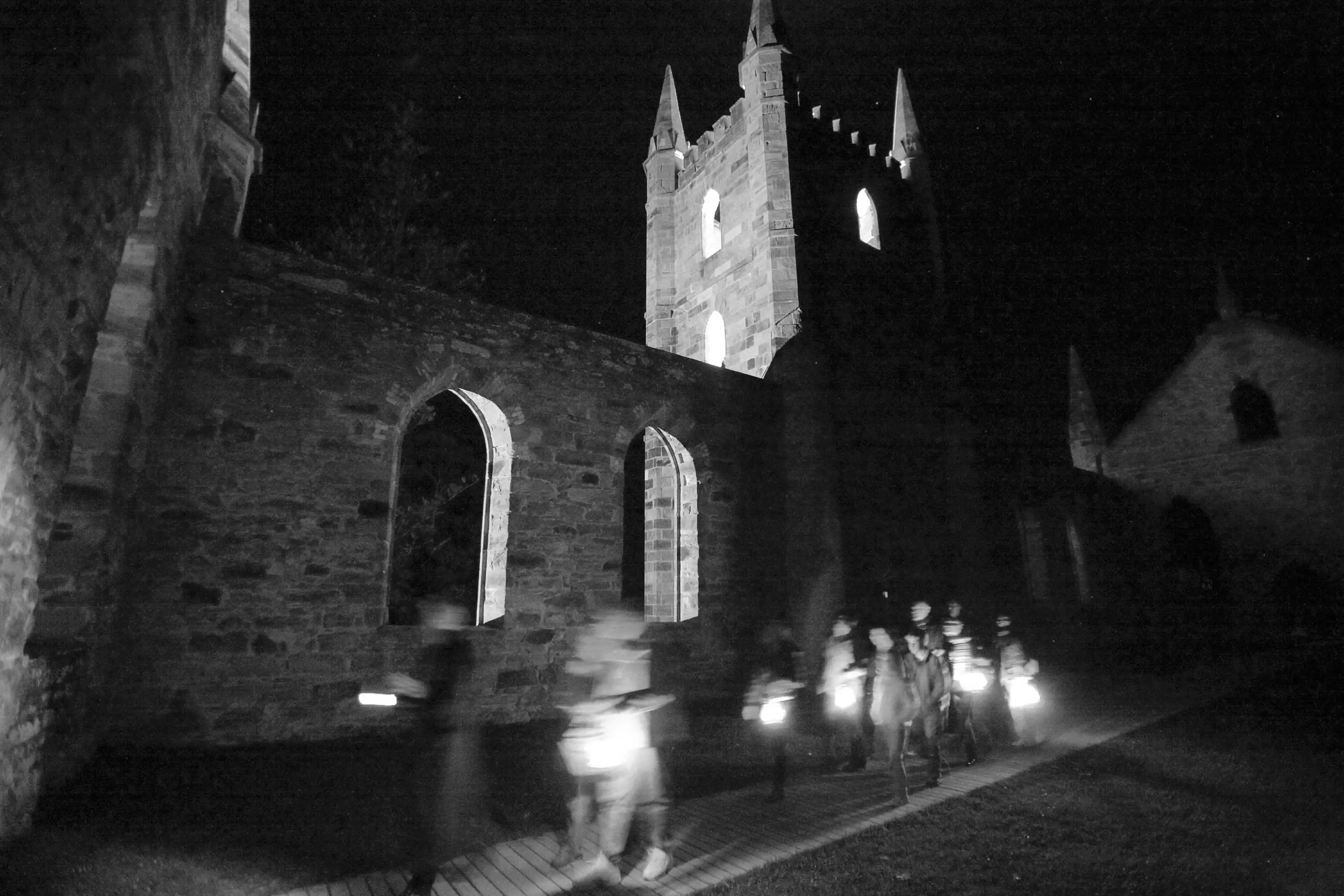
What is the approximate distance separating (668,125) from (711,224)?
13.7ft

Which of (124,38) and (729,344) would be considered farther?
(729,344)

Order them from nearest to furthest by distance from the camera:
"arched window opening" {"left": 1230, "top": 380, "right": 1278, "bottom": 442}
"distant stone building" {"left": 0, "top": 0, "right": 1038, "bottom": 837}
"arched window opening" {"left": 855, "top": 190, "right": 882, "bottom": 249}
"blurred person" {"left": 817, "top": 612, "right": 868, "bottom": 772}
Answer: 1. "distant stone building" {"left": 0, "top": 0, "right": 1038, "bottom": 837}
2. "blurred person" {"left": 817, "top": 612, "right": 868, "bottom": 772}
3. "arched window opening" {"left": 855, "top": 190, "right": 882, "bottom": 249}
4. "arched window opening" {"left": 1230, "top": 380, "right": 1278, "bottom": 442}

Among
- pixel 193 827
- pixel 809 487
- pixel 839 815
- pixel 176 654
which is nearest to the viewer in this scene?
pixel 193 827

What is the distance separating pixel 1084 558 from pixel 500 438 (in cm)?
1739

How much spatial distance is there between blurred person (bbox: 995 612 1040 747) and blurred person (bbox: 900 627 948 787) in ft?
4.89

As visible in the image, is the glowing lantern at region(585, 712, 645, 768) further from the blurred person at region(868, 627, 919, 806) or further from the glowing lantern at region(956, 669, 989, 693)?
the glowing lantern at region(956, 669, 989, 693)

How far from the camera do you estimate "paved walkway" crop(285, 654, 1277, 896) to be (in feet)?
13.5

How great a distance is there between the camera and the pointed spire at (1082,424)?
21656 millimetres

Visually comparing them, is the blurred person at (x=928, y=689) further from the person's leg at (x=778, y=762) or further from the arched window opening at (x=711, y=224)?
the arched window opening at (x=711, y=224)

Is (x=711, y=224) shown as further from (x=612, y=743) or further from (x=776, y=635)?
(x=612, y=743)

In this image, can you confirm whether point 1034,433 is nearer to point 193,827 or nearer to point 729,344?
point 729,344

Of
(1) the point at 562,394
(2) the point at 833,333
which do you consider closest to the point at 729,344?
(2) the point at 833,333

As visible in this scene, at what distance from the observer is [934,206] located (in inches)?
722

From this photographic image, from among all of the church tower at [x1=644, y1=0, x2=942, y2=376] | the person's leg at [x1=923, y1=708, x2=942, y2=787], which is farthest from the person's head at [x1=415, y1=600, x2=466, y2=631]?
the church tower at [x1=644, y1=0, x2=942, y2=376]
